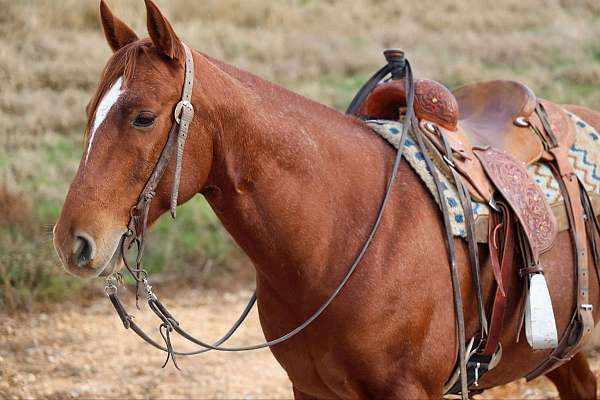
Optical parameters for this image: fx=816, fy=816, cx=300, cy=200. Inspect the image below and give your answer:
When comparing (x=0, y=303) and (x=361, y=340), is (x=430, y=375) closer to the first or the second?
(x=361, y=340)

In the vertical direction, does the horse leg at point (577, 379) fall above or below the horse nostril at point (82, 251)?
below

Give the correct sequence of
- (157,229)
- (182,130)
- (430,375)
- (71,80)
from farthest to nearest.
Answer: (71,80) < (157,229) < (430,375) < (182,130)

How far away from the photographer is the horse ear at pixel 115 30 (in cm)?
257

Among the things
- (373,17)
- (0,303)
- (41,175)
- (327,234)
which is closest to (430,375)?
(327,234)

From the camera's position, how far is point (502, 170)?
3131 millimetres

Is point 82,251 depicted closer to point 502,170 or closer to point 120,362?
point 502,170

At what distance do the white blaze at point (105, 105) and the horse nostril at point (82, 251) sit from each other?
9.3 inches

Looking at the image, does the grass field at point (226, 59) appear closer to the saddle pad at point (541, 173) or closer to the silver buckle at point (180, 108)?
the saddle pad at point (541, 173)

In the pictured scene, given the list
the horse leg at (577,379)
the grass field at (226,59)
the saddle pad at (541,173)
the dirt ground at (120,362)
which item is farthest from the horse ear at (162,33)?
the grass field at (226,59)

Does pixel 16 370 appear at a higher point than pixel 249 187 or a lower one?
lower

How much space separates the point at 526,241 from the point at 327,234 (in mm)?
804

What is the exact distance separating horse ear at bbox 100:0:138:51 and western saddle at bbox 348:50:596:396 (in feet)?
3.51

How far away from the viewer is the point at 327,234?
2.74 m

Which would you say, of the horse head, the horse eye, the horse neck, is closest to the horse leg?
the horse neck
